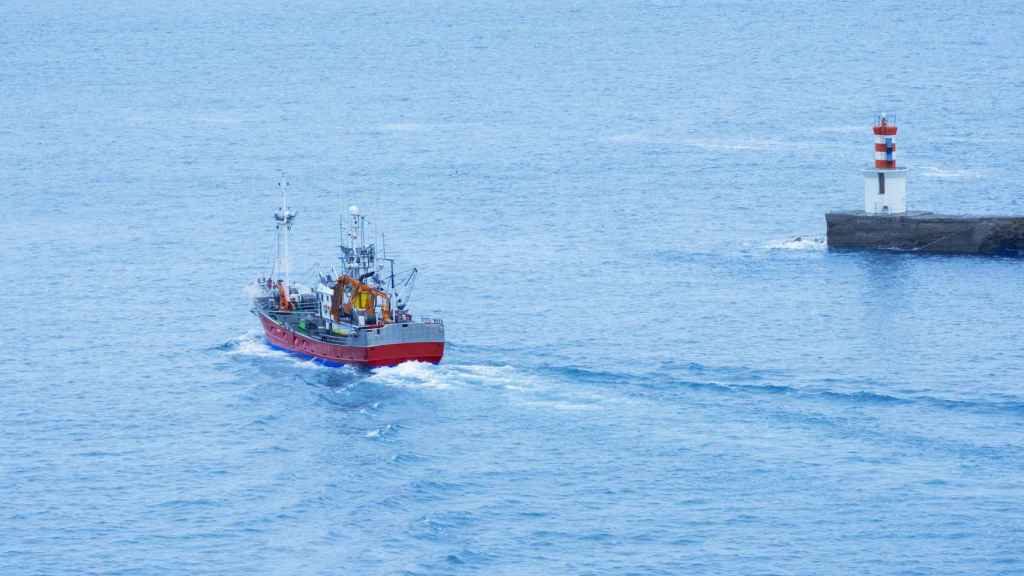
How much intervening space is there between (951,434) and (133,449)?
36.8 meters

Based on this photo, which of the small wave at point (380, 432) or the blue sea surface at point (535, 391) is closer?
the blue sea surface at point (535, 391)

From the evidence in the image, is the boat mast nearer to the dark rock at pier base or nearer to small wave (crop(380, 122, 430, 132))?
the dark rock at pier base

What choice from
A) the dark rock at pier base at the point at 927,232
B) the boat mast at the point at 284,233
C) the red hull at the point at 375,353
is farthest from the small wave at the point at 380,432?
the dark rock at pier base at the point at 927,232

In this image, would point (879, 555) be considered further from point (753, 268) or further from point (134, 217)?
point (134, 217)

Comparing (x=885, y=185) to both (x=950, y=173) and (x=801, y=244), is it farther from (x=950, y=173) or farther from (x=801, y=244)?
(x=950, y=173)

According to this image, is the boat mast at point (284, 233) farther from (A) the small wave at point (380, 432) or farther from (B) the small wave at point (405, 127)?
(B) the small wave at point (405, 127)

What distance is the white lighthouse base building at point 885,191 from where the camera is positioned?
5113 inches

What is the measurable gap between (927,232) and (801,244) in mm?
8697

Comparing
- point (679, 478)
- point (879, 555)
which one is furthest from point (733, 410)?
point (879, 555)

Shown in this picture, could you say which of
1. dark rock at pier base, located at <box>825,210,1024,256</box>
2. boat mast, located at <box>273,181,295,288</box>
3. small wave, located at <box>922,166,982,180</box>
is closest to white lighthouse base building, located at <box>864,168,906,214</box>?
dark rock at pier base, located at <box>825,210,1024,256</box>

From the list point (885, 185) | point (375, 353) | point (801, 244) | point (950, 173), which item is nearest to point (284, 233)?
point (375, 353)

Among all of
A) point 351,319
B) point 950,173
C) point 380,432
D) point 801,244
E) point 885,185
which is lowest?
point 380,432

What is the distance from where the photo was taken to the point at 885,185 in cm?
13038

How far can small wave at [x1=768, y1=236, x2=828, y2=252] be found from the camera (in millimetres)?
130625
